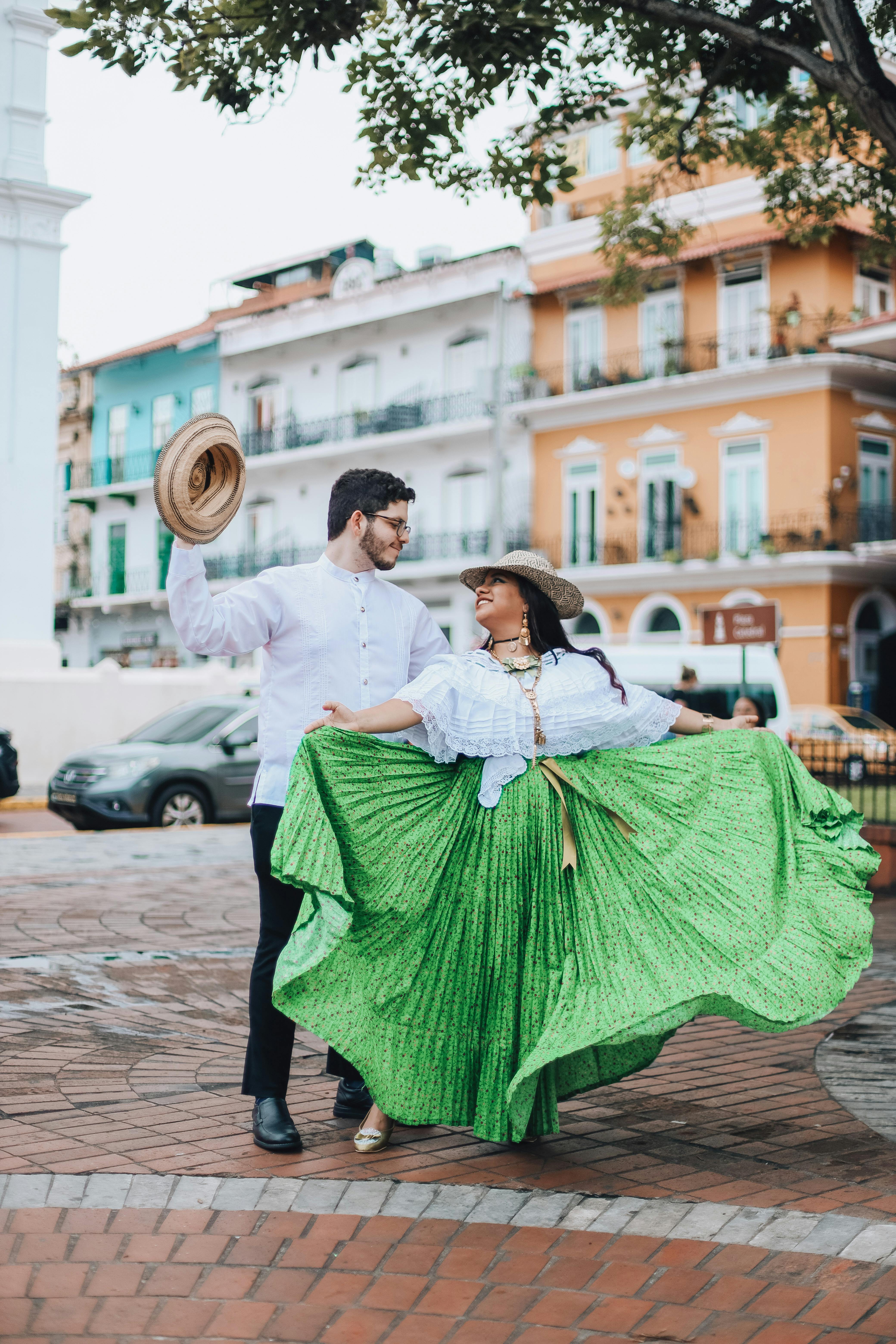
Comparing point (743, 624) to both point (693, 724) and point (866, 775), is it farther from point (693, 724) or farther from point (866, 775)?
point (693, 724)

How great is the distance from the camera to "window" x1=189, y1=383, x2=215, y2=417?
4378 cm

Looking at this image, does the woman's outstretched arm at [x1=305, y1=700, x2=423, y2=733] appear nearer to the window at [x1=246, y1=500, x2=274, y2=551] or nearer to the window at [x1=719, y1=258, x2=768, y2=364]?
the window at [x1=719, y1=258, x2=768, y2=364]

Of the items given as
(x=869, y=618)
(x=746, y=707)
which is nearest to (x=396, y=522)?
(x=746, y=707)

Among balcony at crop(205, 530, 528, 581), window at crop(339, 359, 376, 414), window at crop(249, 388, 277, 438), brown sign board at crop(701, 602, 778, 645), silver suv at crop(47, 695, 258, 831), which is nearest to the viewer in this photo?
brown sign board at crop(701, 602, 778, 645)

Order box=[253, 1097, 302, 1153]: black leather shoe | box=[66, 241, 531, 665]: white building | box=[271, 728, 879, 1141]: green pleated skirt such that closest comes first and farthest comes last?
box=[271, 728, 879, 1141]: green pleated skirt, box=[253, 1097, 302, 1153]: black leather shoe, box=[66, 241, 531, 665]: white building

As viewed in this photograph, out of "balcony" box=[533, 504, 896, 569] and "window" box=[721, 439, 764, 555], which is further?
"window" box=[721, 439, 764, 555]

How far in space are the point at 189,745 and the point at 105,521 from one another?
3260cm

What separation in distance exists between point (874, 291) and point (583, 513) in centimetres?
782

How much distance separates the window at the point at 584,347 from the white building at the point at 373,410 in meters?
1.15

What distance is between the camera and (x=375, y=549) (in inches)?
190

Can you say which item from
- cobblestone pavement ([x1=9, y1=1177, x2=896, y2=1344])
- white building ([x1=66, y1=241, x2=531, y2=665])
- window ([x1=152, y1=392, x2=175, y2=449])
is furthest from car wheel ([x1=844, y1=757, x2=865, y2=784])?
window ([x1=152, y1=392, x2=175, y2=449])

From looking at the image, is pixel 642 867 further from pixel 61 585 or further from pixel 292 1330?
pixel 61 585

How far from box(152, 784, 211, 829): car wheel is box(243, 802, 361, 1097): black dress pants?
35.9 feet

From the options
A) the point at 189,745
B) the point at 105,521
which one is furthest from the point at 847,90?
the point at 105,521
